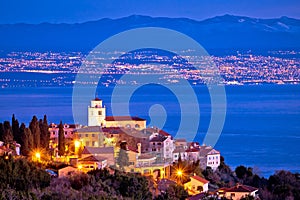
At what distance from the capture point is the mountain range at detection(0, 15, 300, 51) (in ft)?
279

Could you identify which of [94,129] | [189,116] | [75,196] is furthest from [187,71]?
[75,196]

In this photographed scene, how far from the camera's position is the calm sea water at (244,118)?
1235 inches

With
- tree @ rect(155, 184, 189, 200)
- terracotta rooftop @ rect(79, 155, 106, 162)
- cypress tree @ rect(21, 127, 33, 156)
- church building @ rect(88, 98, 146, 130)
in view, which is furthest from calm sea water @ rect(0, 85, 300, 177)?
cypress tree @ rect(21, 127, 33, 156)

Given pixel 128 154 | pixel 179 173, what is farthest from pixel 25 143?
pixel 179 173

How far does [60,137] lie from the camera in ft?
52.3

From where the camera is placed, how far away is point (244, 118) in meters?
48.1

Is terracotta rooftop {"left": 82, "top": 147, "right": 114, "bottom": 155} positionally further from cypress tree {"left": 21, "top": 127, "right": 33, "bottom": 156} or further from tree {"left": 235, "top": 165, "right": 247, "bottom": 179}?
tree {"left": 235, "top": 165, "right": 247, "bottom": 179}

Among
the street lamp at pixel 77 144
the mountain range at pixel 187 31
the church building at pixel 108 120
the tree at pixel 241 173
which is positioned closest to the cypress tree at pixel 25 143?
the street lamp at pixel 77 144

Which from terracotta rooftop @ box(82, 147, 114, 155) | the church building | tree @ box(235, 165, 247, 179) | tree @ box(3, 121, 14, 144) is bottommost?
tree @ box(235, 165, 247, 179)

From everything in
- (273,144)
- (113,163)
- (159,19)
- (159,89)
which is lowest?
(113,163)

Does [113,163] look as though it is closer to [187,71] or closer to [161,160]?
[161,160]

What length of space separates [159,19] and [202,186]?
7365cm

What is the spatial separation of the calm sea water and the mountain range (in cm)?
1164

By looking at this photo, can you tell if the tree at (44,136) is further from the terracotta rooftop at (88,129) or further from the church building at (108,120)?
the church building at (108,120)
